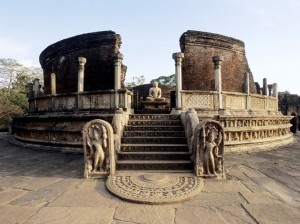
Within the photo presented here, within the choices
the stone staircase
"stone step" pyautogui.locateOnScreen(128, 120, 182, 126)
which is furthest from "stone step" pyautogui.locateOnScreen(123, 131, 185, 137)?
"stone step" pyautogui.locateOnScreen(128, 120, 182, 126)

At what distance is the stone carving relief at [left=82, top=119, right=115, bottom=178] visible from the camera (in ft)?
14.0

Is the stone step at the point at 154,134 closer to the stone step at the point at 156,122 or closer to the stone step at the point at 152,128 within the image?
the stone step at the point at 152,128

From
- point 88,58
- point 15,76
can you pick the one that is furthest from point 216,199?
point 15,76

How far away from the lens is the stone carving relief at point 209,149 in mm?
4188

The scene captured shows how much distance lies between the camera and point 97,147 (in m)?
4.24

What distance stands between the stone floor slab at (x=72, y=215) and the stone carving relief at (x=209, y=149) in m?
2.06

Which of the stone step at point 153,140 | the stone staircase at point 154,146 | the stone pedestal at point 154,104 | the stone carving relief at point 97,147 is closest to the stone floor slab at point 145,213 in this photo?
the stone carving relief at point 97,147

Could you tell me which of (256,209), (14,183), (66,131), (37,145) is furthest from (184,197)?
(37,145)

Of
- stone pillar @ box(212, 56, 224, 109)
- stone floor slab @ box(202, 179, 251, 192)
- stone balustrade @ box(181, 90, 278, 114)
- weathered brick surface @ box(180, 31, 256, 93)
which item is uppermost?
weathered brick surface @ box(180, 31, 256, 93)

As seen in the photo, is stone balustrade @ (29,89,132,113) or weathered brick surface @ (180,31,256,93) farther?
weathered brick surface @ (180,31,256,93)

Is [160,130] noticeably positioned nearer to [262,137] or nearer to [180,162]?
[180,162]

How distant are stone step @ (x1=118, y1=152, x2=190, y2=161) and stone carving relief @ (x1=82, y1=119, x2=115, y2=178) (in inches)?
28.8

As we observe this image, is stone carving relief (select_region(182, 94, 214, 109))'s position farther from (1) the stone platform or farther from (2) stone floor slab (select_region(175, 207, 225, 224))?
(2) stone floor slab (select_region(175, 207, 225, 224))

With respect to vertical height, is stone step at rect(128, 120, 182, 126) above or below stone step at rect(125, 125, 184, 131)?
above
